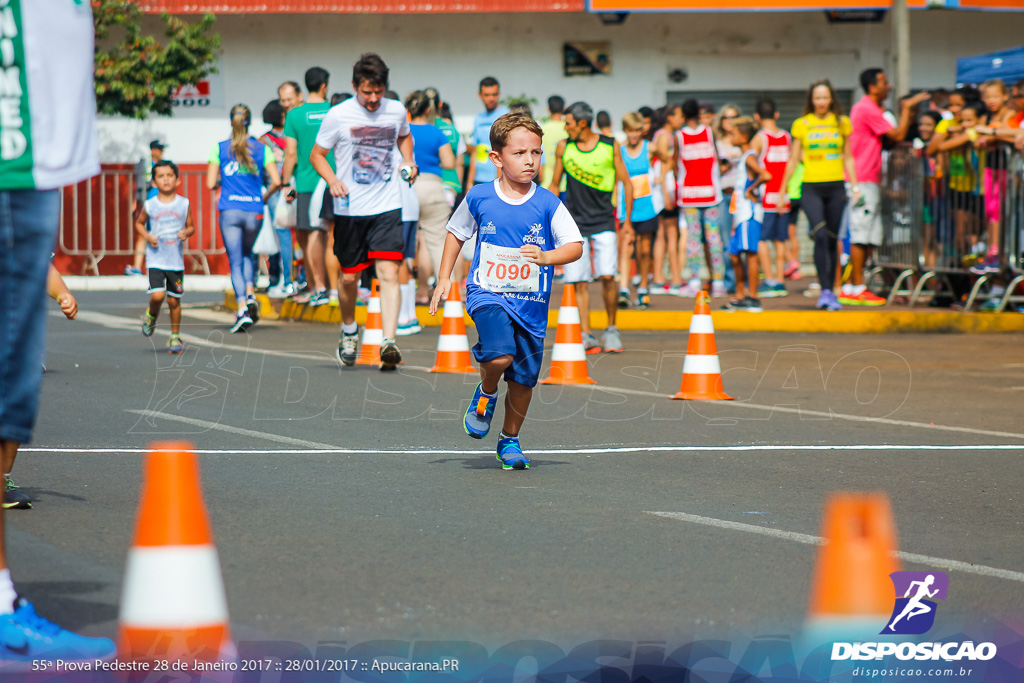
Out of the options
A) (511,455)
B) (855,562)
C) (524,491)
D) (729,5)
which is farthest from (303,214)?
(729,5)

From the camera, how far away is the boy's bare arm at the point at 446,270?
686 cm

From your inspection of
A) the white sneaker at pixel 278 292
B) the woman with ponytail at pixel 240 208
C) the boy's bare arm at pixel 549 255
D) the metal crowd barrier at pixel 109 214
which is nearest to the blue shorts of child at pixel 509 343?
the boy's bare arm at pixel 549 255

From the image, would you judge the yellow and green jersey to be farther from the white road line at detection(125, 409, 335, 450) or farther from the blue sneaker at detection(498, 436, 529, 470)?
the blue sneaker at detection(498, 436, 529, 470)

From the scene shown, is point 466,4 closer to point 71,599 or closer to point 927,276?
point 927,276

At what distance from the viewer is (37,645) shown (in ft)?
11.6

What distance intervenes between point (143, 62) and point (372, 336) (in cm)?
1424

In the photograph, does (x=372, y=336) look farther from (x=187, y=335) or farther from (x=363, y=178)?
(x=187, y=335)

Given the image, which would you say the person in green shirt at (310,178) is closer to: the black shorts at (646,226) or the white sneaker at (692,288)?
the black shorts at (646,226)

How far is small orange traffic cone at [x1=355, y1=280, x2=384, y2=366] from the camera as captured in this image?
11438 millimetres

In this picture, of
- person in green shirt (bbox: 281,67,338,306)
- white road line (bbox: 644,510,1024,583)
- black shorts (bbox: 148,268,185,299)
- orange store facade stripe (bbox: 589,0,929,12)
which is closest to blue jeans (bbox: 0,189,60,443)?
white road line (bbox: 644,510,1024,583)

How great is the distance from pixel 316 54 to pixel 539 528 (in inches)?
861

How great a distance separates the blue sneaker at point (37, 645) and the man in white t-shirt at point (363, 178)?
742 cm

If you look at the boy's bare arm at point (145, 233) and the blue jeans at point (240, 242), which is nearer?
the boy's bare arm at point (145, 233)

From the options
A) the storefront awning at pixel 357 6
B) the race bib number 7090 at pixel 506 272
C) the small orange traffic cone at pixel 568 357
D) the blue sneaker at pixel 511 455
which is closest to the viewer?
the blue sneaker at pixel 511 455
